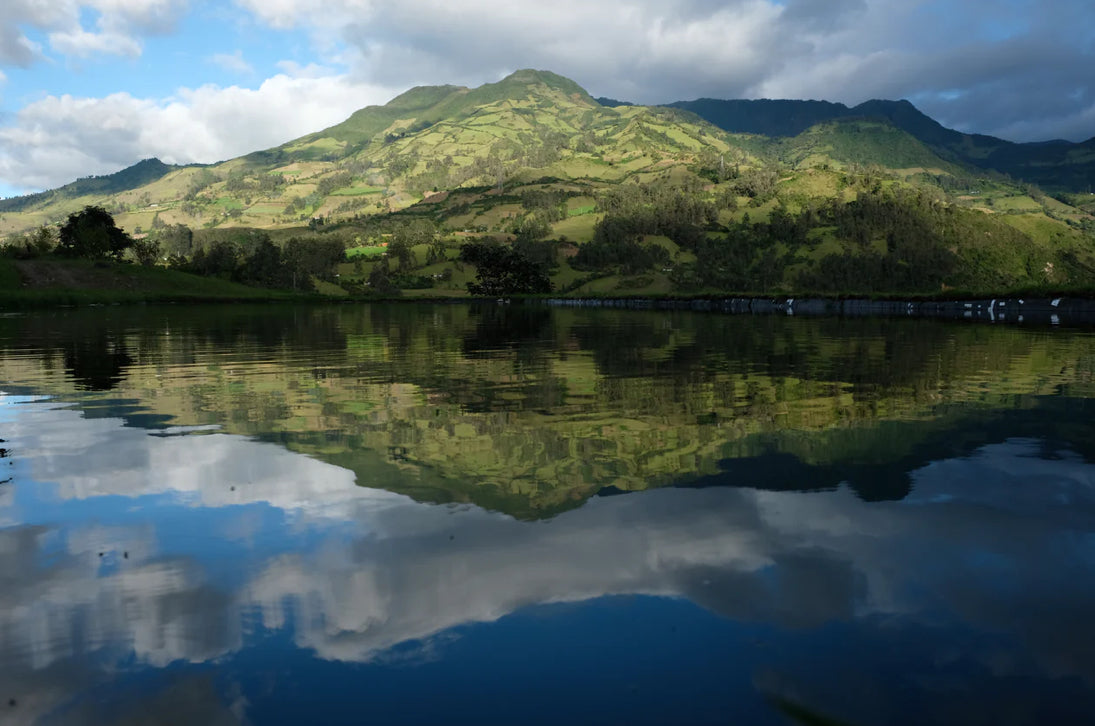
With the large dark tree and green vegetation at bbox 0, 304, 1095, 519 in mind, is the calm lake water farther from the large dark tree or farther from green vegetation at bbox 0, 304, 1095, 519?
the large dark tree

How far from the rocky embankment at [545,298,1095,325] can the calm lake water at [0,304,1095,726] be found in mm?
84739

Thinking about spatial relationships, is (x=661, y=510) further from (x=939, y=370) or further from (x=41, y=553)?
(x=939, y=370)

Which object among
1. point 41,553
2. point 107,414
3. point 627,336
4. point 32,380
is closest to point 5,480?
point 41,553

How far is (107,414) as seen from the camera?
19.8 meters

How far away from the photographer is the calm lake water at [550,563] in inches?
233

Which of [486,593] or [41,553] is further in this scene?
[41,553]

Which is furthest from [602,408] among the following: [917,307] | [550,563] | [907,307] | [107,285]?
[107,285]

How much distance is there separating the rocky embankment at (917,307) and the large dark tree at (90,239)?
14016 centimetres

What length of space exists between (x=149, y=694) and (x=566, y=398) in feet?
53.2

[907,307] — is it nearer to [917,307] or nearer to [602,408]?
[917,307]

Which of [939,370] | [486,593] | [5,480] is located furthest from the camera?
[939,370]

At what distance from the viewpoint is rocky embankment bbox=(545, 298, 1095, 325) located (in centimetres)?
9649

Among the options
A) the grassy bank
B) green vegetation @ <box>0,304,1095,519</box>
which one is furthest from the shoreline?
the grassy bank

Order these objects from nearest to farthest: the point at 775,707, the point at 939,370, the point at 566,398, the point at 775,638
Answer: the point at 775,707
the point at 775,638
the point at 566,398
the point at 939,370
